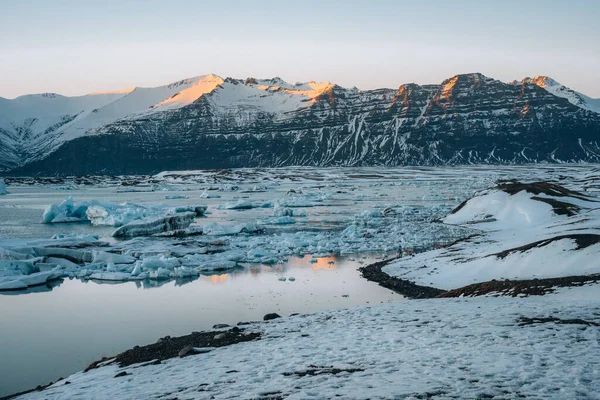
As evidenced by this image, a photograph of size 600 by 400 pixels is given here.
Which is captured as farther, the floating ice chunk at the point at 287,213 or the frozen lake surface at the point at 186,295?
the floating ice chunk at the point at 287,213

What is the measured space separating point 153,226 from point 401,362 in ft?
129

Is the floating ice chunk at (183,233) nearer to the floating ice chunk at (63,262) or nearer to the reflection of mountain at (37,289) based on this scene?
the floating ice chunk at (63,262)

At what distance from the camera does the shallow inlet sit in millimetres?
17453

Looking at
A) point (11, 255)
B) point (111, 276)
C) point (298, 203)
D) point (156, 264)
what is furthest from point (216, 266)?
point (298, 203)

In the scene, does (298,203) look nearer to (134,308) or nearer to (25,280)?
(25,280)

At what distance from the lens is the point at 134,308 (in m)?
23.7

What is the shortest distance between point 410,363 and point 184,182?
159861 mm

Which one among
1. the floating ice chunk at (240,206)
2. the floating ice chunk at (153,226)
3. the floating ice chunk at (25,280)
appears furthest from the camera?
the floating ice chunk at (240,206)

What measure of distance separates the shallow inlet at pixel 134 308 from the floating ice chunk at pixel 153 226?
53.5ft

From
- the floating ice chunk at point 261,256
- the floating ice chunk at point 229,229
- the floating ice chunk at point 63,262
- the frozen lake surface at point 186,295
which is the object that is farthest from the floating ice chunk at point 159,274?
the floating ice chunk at point 229,229

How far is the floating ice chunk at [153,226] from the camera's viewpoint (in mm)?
46500

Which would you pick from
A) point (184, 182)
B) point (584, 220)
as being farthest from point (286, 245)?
point (184, 182)

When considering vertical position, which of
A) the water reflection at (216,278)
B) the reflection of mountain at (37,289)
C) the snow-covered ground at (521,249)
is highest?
the snow-covered ground at (521,249)

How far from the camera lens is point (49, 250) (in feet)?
113
